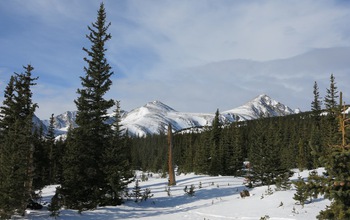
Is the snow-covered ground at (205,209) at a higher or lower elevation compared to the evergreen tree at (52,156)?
lower

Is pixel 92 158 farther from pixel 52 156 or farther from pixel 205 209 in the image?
pixel 52 156

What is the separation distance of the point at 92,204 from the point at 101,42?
11.3 m

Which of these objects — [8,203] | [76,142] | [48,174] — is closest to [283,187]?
[76,142]

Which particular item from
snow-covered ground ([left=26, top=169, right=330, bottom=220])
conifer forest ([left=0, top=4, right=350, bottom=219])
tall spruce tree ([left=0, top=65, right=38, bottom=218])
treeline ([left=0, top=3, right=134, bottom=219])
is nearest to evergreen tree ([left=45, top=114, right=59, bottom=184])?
conifer forest ([left=0, top=4, right=350, bottom=219])

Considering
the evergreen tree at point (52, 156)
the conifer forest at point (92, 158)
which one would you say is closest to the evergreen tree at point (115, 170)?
the conifer forest at point (92, 158)

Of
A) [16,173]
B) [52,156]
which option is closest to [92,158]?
[16,173]

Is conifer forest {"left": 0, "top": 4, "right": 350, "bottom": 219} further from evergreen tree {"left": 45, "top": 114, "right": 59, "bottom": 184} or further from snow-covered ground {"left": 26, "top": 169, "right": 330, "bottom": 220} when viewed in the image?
evergreen tree {"left": 45, "top": 114, "right": 59, "bottom": 184}

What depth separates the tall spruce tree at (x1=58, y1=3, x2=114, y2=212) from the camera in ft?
63.9

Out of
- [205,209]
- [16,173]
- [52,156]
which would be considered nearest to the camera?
[16,173]

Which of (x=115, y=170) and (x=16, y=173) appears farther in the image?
(x=115, y=170)

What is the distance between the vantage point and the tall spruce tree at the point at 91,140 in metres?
19.5

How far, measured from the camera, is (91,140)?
21.2m

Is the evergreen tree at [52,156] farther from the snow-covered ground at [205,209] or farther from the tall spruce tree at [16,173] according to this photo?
the tall spruce tree at [16,173]

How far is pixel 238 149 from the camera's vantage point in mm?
47500
